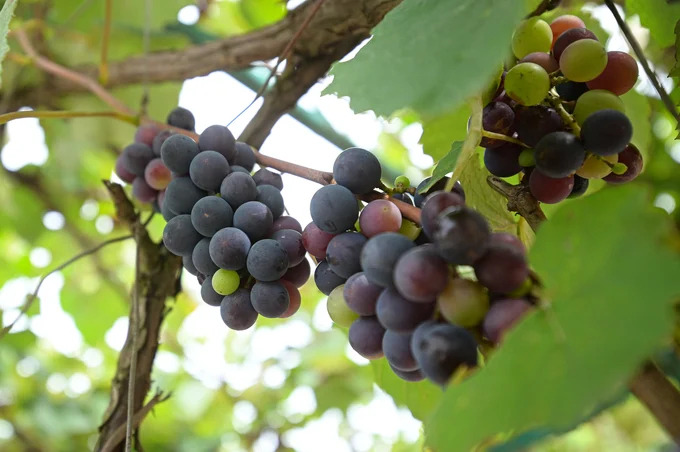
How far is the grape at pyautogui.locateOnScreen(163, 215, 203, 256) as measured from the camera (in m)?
0.60

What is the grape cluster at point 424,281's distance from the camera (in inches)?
14.5

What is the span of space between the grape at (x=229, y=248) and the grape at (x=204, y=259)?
0.03 meters

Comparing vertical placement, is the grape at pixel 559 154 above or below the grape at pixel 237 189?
below

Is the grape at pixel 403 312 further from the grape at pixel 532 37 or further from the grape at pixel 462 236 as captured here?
the grape at pixel 532 37

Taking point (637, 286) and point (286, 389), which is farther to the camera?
point (286, 389)

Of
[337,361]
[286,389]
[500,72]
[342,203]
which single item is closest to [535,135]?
[500,72]

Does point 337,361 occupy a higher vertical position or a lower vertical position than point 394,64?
lower

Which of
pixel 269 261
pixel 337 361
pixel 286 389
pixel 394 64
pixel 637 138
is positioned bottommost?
pixel 286 389

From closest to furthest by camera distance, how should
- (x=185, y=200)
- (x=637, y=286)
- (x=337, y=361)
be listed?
(x=637, y=286), (x=185, y=200), (x=337, y=361)

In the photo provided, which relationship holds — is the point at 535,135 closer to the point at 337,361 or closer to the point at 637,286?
the point at 637,286

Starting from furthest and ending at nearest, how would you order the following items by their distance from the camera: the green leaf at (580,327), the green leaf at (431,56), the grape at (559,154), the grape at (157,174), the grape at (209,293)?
the grape at (157,174) < the grape at (209,293) < the grape at (559,154) < the green leaf at (431,56) < the green leaf at (580,327)

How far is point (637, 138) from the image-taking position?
94 centimetres

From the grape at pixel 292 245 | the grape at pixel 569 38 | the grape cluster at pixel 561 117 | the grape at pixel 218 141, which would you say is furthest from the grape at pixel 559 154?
the grape at pixel 218 141

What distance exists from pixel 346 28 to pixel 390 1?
11 cm
